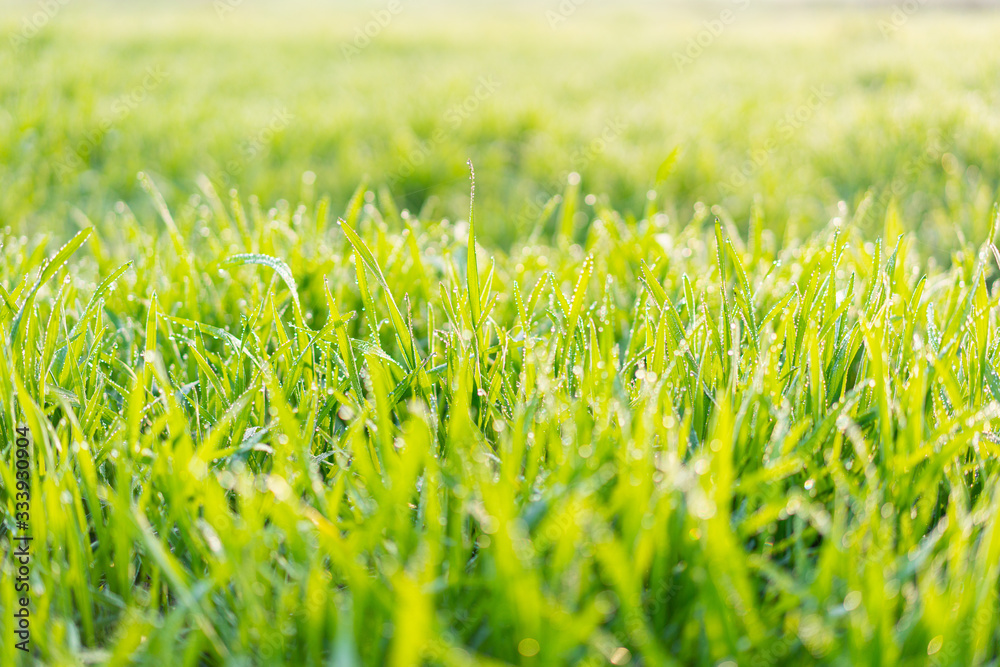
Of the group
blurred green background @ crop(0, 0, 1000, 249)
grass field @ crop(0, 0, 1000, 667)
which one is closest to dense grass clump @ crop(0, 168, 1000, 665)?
grass field @ crop(0, 0, 1000, 667)

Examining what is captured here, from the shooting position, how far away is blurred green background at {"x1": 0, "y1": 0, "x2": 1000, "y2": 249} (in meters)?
3.04

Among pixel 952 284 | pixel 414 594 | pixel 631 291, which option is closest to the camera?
pixel 414 594

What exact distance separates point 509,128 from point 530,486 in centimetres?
329

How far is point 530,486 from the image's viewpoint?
957mm

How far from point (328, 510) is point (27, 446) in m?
0.51

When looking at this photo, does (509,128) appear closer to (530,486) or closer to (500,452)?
(500,452)

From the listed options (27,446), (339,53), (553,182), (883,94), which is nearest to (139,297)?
(27,446)

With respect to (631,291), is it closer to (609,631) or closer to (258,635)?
(609,631)

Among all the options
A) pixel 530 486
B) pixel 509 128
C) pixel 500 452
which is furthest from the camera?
pixel 509 128

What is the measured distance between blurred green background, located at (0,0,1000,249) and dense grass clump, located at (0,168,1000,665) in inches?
43.8

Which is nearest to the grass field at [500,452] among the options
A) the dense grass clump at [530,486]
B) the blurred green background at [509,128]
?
the dense grass clump at [530,486]

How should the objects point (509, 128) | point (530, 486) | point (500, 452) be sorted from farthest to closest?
point (509, 128) < point (500, 452) < point (530, 486)

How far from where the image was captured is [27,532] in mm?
1000

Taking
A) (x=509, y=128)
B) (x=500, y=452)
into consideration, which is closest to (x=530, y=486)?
(x=500, y=452)
